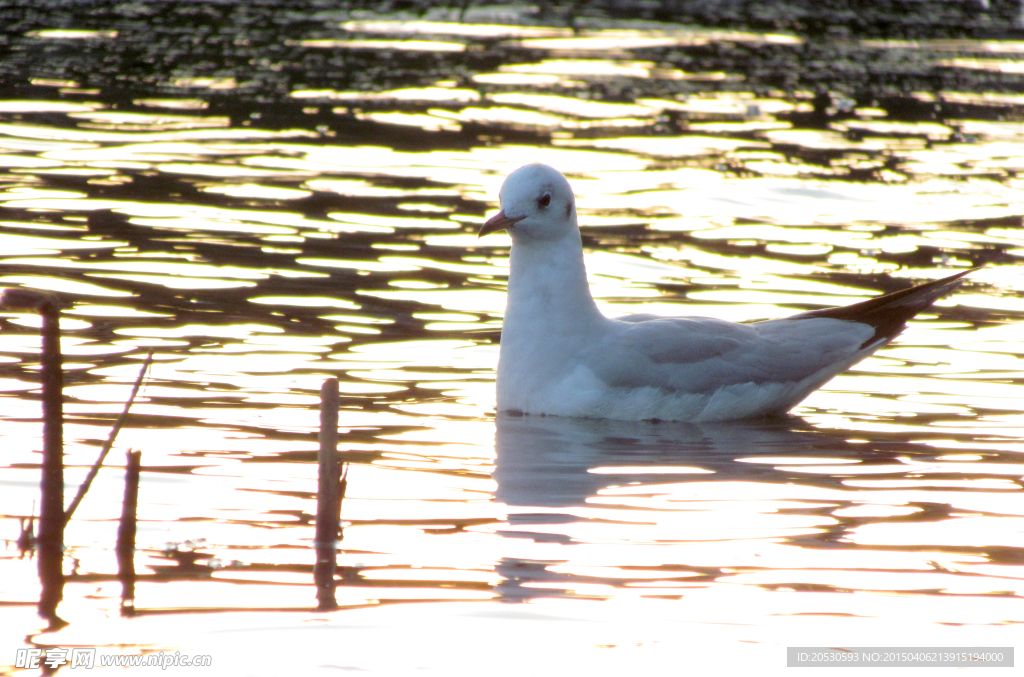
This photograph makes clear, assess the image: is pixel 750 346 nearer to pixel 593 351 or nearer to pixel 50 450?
pixel 593 351

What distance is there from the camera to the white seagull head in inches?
310

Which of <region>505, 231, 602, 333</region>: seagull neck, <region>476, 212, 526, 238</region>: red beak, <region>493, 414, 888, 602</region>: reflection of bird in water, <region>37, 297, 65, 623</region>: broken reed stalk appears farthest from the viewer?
<region>505, 231, 602, 333</region>: seagull neck

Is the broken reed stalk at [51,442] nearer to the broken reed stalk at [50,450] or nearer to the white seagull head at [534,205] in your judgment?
the broken reed stalk at [50,450]

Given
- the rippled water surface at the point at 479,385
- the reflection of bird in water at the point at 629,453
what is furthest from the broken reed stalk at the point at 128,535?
the reflection of bird in water at the point at 629,453

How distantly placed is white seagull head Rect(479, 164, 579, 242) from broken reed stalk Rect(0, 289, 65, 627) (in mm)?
3076

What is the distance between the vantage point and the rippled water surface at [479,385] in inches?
206

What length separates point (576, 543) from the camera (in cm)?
595

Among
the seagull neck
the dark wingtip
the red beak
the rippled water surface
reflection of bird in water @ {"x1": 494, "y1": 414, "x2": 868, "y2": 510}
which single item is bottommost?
reflection of bird in water @ {"x1": 494, "y1": 414, "x2": 868, "y2": 510}

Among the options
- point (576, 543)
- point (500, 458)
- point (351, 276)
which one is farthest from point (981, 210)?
point (576, 543)

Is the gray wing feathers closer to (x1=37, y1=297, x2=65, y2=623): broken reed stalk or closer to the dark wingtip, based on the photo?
the dark wingtip

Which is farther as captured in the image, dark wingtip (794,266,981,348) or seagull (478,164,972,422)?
dark wingtip (794,266,981,348)

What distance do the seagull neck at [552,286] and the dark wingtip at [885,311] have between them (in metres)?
1.36

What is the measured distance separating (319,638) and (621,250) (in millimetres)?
7309

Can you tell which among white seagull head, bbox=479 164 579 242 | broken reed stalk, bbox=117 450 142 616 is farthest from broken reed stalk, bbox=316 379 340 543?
white seagull head, bbox=479 164 579 242
